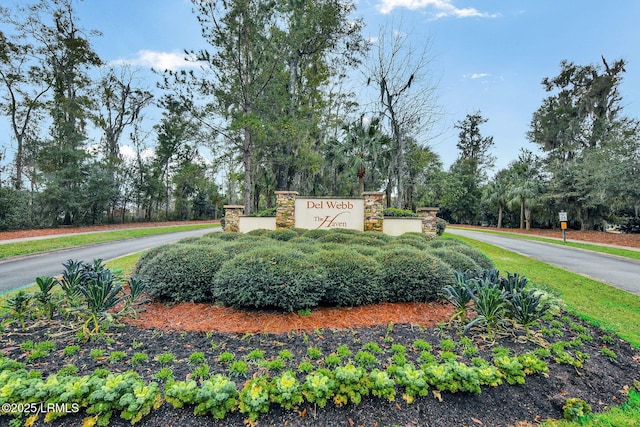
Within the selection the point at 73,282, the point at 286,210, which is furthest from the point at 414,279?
the point at 286,210

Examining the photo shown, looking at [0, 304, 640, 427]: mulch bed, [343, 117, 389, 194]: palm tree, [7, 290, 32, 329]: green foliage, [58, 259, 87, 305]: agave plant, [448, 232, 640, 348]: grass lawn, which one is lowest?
[448, 232, 640, 348]: grass lawn

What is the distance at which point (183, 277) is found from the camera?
3988 millimetres

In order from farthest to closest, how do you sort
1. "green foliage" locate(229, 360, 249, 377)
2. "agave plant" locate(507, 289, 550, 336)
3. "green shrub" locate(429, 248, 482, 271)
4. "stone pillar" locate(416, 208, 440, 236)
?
"stone pillar" locate(416, 208, 440, 236)
"green shrub" locate(429, 248, 482, 271)
"agave plant" locate(507, 289, 550, 336)
"green foliage" locate(229, 360, 249, 377)

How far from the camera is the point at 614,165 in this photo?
13.4 metres

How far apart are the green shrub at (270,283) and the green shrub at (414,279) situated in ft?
3.48

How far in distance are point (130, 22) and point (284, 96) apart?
21.6 feet

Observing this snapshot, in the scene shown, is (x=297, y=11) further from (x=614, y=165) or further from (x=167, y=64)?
(x=614, y=165)

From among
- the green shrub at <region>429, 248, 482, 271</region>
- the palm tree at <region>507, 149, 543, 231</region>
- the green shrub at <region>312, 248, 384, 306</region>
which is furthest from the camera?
the palm tree at <region>507, 149, 543, 231</region>

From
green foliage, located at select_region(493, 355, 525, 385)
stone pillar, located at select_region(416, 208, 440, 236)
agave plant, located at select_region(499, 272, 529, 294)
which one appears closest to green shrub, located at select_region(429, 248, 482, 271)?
agave plant, located at select_region(499, 272, 529, 294)

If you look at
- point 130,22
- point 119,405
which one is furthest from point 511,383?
point 130,22

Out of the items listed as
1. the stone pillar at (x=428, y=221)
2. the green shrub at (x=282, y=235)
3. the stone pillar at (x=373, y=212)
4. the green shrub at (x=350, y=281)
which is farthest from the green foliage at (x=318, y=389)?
the stone pillar at (x=428, y=221)

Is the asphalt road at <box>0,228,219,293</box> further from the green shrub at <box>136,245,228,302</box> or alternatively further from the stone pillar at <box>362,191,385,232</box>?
the stone pillar at <box>362,191,385,232</box>

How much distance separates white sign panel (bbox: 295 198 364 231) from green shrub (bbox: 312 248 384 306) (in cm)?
548

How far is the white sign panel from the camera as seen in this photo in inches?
375
